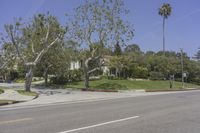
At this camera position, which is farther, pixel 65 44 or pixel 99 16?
pixel 65 44

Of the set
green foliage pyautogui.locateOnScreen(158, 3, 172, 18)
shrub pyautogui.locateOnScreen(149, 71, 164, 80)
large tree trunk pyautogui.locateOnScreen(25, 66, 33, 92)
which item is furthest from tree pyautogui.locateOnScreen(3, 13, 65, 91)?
green foliage pyautogui.locateOnScreen(158, 3, 172, 18)

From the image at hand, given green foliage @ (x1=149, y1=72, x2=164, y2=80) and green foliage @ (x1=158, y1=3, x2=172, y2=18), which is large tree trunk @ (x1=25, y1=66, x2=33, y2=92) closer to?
green foliage @ (x1=149, y1=72, x2=164, y2=80)

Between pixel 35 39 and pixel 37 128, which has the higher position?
pixel 35 39

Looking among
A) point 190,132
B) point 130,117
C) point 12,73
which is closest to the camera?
point 190,132

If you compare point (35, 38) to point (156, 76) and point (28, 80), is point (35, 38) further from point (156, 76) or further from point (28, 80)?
point (156, 76)

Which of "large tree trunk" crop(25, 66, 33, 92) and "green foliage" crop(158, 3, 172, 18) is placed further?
"green foliage" crop(158, 3, 172, 18)

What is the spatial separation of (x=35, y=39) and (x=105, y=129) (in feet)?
106

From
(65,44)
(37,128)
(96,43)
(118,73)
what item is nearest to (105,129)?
(37,128)

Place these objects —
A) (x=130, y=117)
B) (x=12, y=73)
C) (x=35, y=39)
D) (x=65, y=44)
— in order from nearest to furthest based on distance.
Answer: (x=130, y=117), (x=35, y=39), (x=65, y=44), (x=12, y=73)

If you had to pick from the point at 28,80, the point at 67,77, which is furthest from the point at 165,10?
the point at 28,80

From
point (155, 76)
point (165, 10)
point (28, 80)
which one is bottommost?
point (28, 80)

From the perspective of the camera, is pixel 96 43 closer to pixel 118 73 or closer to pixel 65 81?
pixel 65 81

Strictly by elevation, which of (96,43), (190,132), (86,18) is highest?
(86,18)

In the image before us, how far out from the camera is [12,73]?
227 ft
